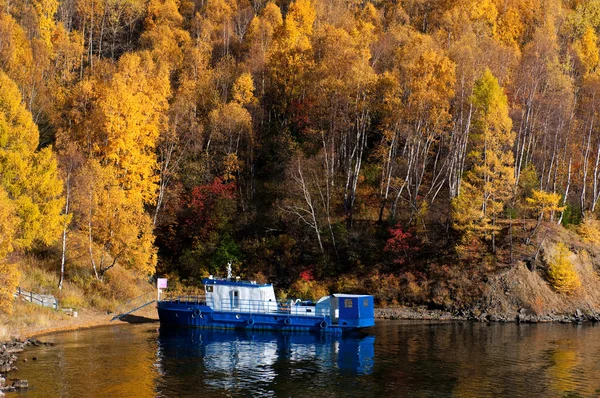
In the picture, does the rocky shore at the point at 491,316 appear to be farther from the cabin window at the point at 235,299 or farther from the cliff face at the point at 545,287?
the cabin window at the point at 235,299

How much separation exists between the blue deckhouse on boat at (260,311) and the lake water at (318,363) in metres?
1.27

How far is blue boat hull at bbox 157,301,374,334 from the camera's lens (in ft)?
173

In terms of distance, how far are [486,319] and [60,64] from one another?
65018 millimetres

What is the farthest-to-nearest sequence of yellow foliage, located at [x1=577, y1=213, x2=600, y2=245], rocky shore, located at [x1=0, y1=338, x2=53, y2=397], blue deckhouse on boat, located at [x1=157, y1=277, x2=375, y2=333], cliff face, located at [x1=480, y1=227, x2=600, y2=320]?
yellow foliage, located at [x1=577, y1=213, x2=600, y2=245] < cliff face, located at [x1=480, y1=227, x2=600, y2=320] < blue deckhouse on boat, located at [x1=157, y1=277, x2=375, y2=333] < rocky shore, located at [x1=0, y1=338, x2=53, y2=397]

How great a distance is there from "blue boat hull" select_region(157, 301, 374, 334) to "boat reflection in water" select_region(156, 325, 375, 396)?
744 millimetres

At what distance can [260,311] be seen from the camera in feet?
180

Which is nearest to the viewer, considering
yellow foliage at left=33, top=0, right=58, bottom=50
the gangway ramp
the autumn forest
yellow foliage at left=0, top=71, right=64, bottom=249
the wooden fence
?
the wooden fence

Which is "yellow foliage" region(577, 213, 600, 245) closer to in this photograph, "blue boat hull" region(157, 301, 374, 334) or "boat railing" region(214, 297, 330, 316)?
"boat railing" region(214, 297, 330, 316)

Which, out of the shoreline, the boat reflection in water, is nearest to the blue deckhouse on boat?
the boat reflection in water

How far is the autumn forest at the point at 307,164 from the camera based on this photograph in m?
→ 60.4

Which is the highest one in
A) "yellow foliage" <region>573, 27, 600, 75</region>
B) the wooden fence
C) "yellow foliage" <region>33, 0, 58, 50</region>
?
"yellow foliage" <region>33, 0, 58, 50</region>

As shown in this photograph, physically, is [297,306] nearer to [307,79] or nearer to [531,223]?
[531,223]

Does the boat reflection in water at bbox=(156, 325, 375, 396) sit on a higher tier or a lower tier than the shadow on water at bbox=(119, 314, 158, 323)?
lower

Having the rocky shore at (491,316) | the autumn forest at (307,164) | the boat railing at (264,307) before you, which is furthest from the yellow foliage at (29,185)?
the rocky shore at (491,316)
